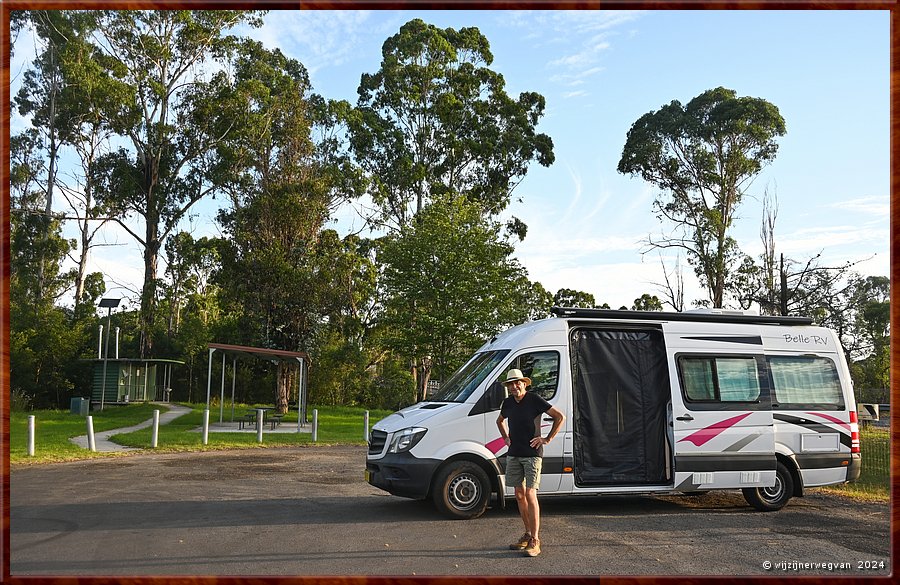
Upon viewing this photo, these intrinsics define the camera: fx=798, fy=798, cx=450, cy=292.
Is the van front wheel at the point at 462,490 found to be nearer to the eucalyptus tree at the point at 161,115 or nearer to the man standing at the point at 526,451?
the man standing at the point at 526,451


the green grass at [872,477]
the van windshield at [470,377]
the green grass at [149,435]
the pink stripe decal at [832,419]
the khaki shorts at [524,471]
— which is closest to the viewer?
the khaki shorts at [524,471]

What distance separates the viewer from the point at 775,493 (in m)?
10.8

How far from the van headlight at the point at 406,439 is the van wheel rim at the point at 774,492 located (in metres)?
4.79

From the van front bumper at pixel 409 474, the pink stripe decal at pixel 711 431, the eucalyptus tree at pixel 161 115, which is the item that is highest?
the eucalyptus tree at pixel 161 115

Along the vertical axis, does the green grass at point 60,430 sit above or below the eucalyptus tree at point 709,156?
below

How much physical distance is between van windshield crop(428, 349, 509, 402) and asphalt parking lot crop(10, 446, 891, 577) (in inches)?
Result: 59.4

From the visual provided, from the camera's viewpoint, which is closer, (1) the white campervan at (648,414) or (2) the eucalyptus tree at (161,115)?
(1) the white campervan at (648,414)

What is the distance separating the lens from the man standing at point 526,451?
7965mm

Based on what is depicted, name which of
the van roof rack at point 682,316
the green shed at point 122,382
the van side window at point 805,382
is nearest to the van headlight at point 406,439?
the van roof rack at point 682,316

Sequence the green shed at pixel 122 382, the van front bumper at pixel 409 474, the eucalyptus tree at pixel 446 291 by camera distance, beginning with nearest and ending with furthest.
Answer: the van front bumper at pixel 409 474 → the eucalyptus tree at pixel 446 291 → the green shed at pixel 122 382

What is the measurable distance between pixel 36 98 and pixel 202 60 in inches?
458

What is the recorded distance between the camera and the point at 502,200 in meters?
46.7

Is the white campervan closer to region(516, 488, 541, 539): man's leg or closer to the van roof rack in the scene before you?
the van roof rack

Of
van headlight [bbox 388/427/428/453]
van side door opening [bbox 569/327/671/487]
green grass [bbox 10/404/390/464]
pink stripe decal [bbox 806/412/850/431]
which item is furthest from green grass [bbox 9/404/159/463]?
pink stripe decal [bbox 806/412/850/431]
